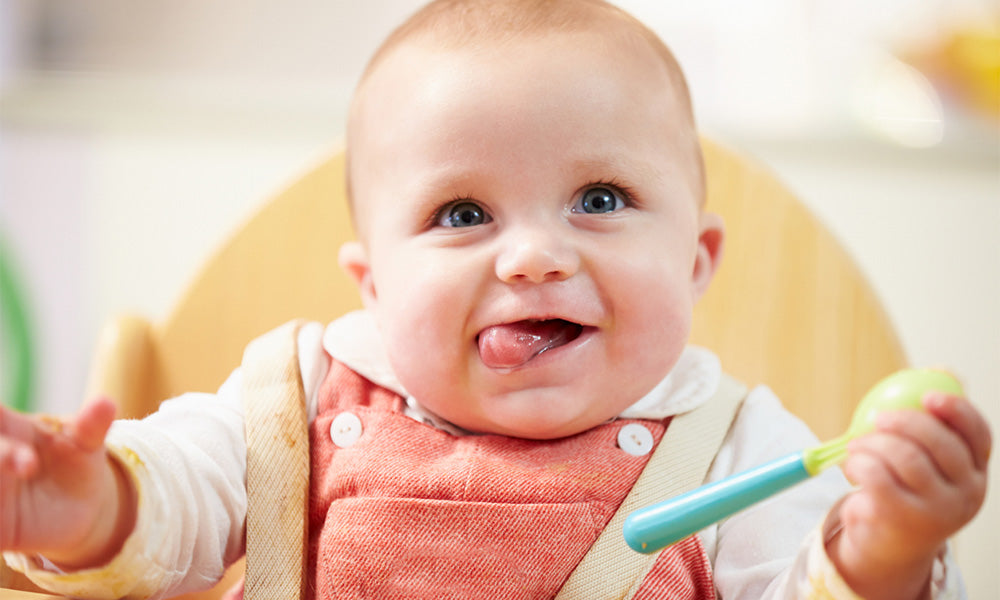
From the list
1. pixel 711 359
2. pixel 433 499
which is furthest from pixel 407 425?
pixel 711 359

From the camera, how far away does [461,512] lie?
43cm

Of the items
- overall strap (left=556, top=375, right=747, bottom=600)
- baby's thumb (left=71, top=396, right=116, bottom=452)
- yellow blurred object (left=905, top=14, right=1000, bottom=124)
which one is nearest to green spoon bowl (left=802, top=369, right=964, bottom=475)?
overall strap (left=556, top=375, right=747, bottom=600)

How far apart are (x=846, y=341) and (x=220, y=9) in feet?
2.84

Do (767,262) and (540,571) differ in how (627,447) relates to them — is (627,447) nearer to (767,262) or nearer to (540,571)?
(540,571)

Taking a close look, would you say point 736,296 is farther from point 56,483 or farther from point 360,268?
point 56,483

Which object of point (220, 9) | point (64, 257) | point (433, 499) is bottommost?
point (64, 257)

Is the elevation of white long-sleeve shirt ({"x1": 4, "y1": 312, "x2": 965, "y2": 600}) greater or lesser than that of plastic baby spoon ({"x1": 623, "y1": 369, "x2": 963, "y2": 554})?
lesser

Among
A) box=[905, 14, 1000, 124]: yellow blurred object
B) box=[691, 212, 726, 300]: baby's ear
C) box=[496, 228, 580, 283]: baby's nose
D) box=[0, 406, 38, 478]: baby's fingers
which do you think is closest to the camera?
box=[0, 406, 38, 478]: baby's fingers

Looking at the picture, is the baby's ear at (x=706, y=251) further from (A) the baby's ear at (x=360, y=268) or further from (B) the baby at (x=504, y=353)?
(A) the baby's ear at (x=360, y=268)

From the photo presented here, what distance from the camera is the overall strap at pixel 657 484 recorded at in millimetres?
417

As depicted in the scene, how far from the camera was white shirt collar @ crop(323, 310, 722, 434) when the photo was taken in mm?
481

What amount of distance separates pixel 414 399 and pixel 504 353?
7 cm

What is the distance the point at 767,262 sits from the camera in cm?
67

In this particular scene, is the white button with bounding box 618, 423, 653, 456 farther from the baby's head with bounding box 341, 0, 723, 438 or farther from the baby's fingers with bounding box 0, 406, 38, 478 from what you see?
the baby's fingers with bounding box 0, 406, 38, 478
